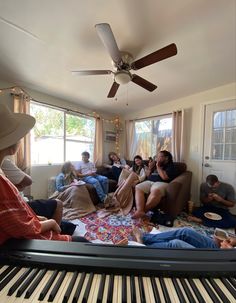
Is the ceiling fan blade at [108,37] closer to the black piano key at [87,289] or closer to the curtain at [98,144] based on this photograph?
the black piano key at [87,289]

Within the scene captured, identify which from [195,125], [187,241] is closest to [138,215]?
[187,241]

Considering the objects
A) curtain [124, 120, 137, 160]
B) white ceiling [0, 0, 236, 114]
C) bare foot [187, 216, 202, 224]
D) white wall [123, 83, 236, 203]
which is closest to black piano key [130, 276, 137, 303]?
white ceiling [0, 0, 236, 114]

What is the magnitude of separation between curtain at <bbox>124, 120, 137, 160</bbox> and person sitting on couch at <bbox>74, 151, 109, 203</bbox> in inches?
47.2

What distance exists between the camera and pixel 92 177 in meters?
3.46

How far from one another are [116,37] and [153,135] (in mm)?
2647

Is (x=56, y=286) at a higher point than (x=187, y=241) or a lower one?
higher

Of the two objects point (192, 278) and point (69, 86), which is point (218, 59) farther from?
point (192, 278)

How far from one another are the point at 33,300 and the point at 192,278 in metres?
0.46

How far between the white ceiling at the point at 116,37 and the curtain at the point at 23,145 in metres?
0.29

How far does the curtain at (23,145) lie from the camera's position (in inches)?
111

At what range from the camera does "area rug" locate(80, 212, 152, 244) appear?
6.54ft

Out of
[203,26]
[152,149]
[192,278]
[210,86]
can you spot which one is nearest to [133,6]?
[203,26]

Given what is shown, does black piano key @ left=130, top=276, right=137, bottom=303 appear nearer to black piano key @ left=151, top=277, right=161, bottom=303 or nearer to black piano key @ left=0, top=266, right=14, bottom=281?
black piano key @ left=151, top=277, right=161, bottom=303

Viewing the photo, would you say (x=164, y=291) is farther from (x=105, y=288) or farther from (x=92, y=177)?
(x=92, y=177)
